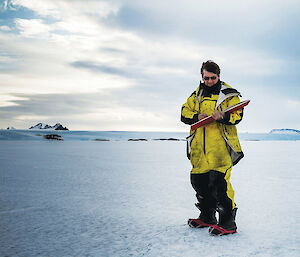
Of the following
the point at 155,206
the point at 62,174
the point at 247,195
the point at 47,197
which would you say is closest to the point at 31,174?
the point at 62,174

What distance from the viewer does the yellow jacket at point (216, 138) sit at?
8.20ft

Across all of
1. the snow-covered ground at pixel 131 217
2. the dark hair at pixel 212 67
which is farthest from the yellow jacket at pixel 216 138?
the snow-covered ground at pixel 131 217

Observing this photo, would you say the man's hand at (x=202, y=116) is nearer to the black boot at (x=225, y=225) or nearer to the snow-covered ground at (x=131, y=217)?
the black boot at (x=225, y=225)

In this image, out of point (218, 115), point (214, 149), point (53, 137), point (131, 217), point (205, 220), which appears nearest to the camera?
point (218, 115)

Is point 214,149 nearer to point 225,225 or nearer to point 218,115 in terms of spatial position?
point 218,115

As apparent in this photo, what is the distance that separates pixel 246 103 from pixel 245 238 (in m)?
0.95

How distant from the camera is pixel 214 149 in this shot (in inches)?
98.8

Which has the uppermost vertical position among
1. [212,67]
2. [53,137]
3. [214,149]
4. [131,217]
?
[212,67]

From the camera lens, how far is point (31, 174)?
5.39 m

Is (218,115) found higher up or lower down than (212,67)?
lower down

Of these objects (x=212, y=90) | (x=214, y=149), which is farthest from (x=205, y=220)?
(x=212, y=90)

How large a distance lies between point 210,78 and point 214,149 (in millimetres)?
551

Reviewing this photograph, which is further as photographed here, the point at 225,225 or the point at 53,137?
the point at 53,137

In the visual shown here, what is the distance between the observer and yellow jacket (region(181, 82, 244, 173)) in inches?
98.4
